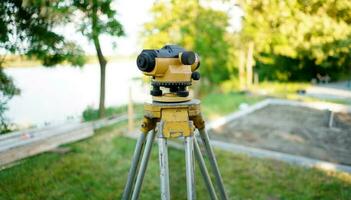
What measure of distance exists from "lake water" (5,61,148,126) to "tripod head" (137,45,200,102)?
257 cm

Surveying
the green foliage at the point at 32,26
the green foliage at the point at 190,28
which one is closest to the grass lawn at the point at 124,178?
the green foliage at the point at 32,26

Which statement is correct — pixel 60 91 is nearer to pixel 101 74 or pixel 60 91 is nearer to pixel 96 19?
pixel 101 74

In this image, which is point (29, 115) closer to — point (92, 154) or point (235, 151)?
point (92, 154)

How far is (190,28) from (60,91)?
5045 millimetres

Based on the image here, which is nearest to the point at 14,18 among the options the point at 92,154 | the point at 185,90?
the point at 92,154

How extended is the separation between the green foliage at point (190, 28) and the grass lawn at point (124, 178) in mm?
4575

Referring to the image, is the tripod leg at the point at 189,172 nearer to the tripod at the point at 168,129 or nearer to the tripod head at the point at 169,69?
the tripod at the point at 168,129

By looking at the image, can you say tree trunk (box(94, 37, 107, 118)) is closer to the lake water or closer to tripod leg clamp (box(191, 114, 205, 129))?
the lake water

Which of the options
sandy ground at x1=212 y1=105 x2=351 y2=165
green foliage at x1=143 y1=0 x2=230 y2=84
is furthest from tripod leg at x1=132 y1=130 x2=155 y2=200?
green foliage at x1=143 y1=0 x2=230 y2=84

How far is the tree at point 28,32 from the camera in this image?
3.33m

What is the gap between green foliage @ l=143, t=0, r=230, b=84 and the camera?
8.59 meters

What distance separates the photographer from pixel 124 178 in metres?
3.76

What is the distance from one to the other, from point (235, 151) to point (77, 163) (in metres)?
2.36

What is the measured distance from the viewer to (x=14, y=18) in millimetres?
3379
